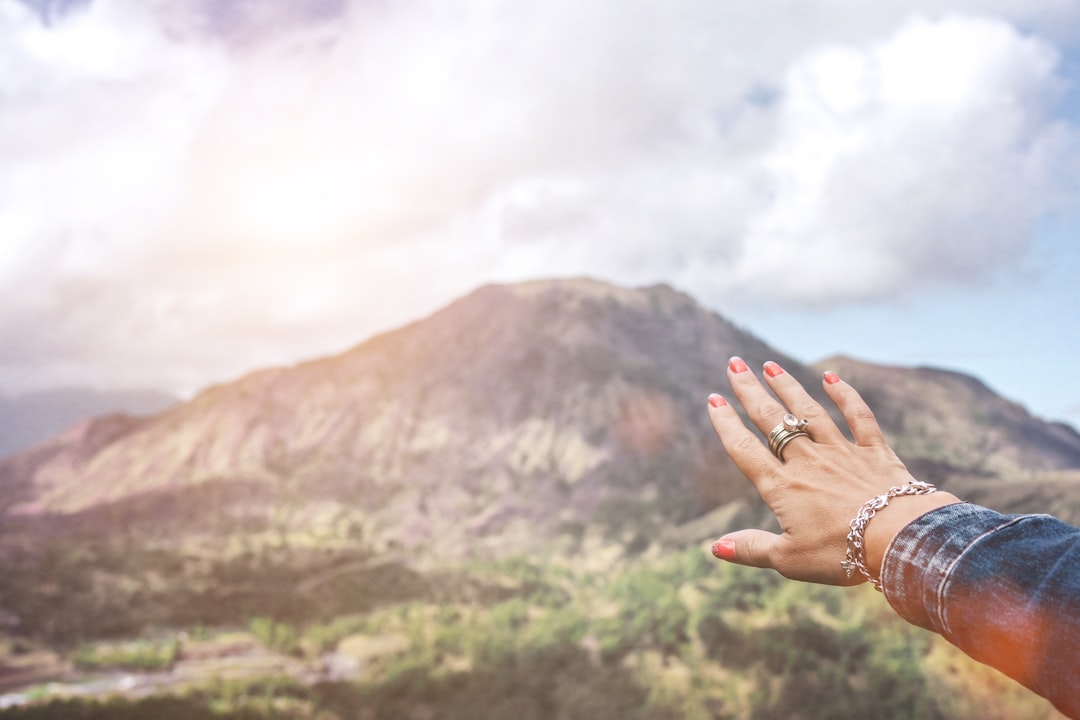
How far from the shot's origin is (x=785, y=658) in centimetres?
962

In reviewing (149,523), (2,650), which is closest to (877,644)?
(2,650)

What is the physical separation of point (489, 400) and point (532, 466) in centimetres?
250

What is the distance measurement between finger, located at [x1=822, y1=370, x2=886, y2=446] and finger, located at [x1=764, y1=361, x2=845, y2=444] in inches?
1.3

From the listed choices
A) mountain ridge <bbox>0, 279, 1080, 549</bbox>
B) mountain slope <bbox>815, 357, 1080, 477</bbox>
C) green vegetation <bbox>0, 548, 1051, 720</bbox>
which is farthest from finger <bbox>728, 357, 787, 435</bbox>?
mountain slope <bbox>815, 357, 1080, 477</bbox>

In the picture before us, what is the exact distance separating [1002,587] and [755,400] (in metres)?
0.57

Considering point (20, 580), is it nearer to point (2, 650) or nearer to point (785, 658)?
point (2, 650)

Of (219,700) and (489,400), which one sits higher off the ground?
(489,400)

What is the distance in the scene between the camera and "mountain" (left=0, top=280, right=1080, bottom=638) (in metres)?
14.0

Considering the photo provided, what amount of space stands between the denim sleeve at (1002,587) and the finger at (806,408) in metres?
0.28

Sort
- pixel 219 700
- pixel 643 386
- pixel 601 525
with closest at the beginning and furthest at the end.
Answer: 1. pixel 219 700
2. pixel 601 525
3. pixel 643 386

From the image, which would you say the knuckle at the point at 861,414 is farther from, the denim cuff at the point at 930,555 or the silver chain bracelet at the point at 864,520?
the denim cuff at the point at 930,555

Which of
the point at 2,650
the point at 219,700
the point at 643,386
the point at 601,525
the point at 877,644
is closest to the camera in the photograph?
the point at 877,644

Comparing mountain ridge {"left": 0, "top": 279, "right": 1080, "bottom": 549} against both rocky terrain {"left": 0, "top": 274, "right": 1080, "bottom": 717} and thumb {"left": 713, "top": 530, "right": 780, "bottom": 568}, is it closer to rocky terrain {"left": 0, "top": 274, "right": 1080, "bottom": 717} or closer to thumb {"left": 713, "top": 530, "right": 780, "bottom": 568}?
rocky terrain {"left": 0, "top": 274, "right": 1080, "bottom": 717}

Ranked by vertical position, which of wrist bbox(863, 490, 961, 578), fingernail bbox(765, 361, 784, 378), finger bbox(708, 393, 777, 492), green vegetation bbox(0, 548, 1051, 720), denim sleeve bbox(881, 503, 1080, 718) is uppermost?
fingernail bbox(765, 361, 784, 378)
